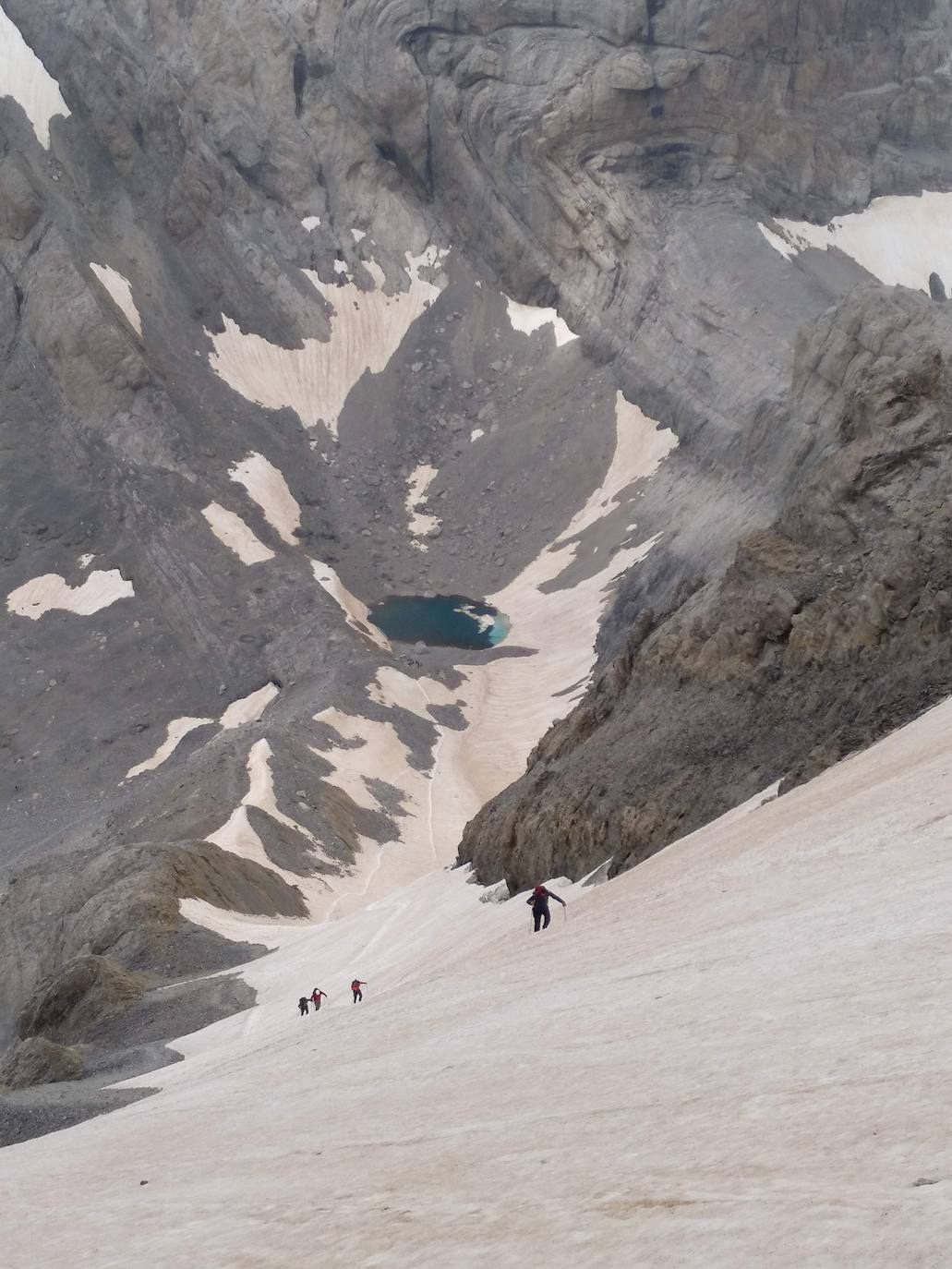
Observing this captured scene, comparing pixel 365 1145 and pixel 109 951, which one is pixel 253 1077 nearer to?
pixel 365 1145

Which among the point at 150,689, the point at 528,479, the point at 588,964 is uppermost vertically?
the point at 528,479

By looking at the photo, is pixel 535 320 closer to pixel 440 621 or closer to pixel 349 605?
pixel 440 621

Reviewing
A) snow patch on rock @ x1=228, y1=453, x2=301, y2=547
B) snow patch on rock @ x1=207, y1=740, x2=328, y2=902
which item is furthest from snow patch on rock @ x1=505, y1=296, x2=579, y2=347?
snow patch on rock @ x1=207, y1=740, x2=328, y2=902

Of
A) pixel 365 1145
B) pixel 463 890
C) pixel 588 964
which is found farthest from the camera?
pixel 463 890

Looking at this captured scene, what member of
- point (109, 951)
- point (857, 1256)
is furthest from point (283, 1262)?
point (109, 951)

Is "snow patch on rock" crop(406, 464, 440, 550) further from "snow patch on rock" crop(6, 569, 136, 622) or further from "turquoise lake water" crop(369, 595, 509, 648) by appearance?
"snow patch on rock" crop(6, 569, 136, 622)

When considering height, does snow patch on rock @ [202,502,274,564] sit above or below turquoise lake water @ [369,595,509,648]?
above

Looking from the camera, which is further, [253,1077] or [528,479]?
[528,479]
